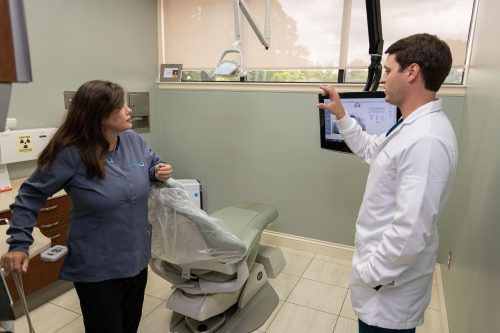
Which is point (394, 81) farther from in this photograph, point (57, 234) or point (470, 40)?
point (57, 234)

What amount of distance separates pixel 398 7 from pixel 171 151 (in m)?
2.40

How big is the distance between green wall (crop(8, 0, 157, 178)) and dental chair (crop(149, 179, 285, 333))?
4.82 ft

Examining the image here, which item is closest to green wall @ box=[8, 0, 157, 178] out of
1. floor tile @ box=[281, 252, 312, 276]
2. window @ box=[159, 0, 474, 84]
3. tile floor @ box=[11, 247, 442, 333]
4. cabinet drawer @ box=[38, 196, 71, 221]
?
window @ box=[159, 0, 474, 84]

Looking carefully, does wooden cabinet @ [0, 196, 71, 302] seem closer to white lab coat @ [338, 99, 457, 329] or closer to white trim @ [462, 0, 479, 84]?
white lab coat @ [338, 99, 457, 329]

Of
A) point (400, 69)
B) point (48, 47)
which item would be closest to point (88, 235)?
point (400, 69)

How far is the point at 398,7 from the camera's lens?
251 centimetres

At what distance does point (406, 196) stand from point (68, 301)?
7.50 feet

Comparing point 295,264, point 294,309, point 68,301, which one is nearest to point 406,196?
point 294,309

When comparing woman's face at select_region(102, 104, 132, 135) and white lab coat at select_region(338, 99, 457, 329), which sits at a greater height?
woman's face at select_region(102, 104, 132, 135)

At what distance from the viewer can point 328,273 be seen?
2.75 m

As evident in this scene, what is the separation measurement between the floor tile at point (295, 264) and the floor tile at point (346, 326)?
0.60m

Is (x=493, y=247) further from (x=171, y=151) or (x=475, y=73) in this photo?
(x=171, y=151)

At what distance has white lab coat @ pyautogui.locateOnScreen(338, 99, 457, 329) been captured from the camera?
3.22 feet

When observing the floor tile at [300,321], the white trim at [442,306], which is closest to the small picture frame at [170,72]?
the floor tile at [300,321]
